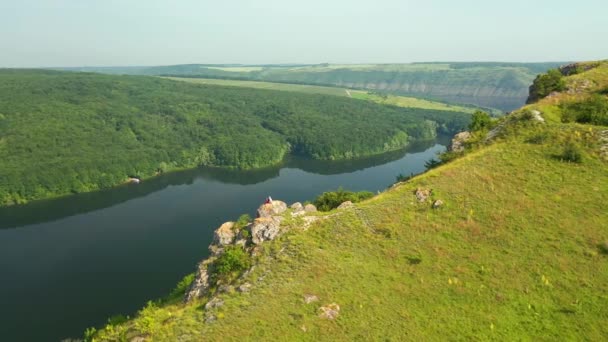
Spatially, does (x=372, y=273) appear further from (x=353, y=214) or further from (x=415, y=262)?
(x=353, y=214)

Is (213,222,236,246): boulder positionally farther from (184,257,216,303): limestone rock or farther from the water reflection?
the water reflection

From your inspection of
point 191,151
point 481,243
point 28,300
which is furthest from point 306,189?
point 481,243

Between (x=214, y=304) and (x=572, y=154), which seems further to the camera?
(x=572, y=154)

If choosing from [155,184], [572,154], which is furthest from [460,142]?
[155,184]

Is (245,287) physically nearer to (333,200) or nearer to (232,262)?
(232,262)

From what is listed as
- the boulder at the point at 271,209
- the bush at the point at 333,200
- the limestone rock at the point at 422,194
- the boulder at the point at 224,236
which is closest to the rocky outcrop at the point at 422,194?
the limestone rock at the point at 422,194

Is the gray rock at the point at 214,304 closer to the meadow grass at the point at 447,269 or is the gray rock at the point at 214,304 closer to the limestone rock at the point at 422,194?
the meadow grass at the point at 447,269

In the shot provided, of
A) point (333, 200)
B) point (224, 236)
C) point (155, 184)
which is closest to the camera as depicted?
point (224, 236)
